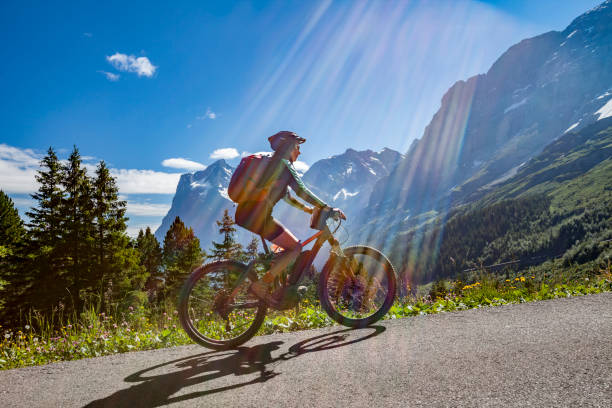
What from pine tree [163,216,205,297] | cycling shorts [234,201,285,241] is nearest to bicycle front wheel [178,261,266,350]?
cycling shorts [234,201,285,241]

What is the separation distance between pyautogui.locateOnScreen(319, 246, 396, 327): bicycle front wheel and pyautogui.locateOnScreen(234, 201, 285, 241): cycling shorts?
1094 mm

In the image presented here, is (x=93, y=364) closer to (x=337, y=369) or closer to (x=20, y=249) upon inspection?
(x=337, y=369)

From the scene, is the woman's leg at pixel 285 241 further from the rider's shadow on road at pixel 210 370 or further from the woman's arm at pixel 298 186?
the rider's shadow on road at pixel 210 370

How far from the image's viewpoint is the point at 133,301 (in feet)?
80.6

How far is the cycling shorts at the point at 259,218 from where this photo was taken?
4.80 metres

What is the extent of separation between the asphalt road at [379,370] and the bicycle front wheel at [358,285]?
1.53ft

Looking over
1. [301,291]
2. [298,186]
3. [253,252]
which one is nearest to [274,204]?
[298,186]

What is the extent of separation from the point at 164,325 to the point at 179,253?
1752 inches

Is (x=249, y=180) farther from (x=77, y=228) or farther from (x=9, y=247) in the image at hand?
(x=9, y=247)

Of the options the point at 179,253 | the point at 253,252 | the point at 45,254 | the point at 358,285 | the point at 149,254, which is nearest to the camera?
the point at 358,285

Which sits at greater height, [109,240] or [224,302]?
[109,240]

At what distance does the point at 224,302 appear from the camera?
5.04 metres

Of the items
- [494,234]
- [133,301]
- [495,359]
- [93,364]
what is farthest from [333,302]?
[494,234]

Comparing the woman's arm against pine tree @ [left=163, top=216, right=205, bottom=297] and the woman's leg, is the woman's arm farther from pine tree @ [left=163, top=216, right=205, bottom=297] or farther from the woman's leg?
pine tree @ [left=163, top=216, right=205, bottom=297]
